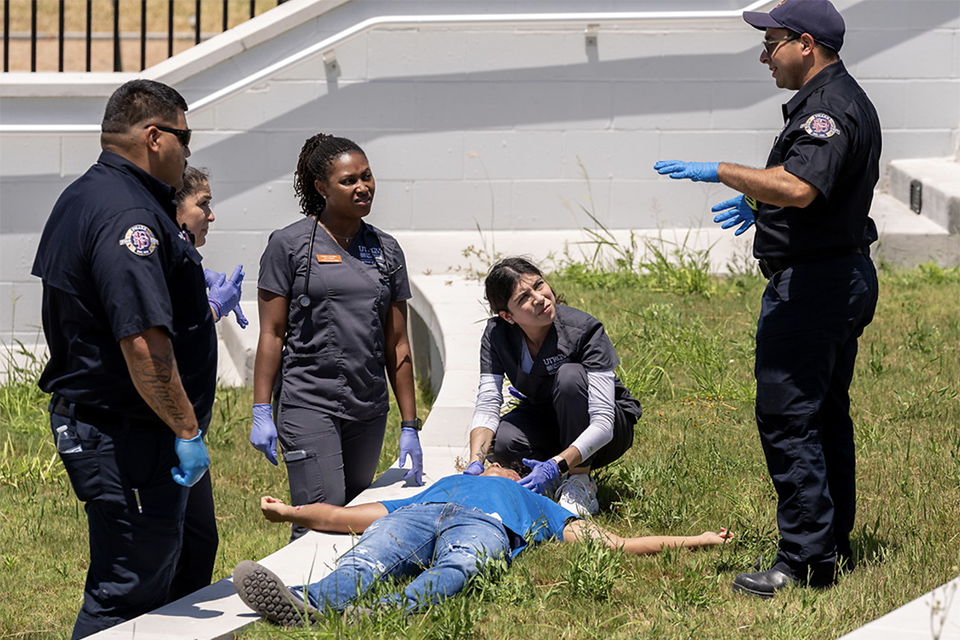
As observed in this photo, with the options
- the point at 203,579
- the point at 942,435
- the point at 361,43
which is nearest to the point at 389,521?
the point at 203,579

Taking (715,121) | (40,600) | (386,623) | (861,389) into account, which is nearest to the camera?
(386,623)

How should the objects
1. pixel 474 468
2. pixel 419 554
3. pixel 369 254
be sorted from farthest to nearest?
pixel 369 254, pixel 474 468, pixel 419 554

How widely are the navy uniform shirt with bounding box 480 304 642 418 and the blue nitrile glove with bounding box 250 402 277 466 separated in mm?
920

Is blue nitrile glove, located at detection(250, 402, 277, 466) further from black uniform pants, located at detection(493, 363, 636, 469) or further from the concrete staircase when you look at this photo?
the concrete staircase

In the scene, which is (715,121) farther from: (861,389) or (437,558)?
(437,558)

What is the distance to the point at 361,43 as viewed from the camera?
30.6 ft

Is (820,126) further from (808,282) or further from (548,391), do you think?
(548,391)

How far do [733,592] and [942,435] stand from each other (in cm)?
202

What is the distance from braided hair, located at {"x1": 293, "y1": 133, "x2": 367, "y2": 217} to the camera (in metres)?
5.10

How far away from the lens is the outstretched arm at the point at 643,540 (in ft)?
A: 14.4

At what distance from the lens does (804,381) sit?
3.85 metres

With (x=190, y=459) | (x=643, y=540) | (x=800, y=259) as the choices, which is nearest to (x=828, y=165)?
(x=800, y=259)

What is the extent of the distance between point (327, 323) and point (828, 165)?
222 centimetres

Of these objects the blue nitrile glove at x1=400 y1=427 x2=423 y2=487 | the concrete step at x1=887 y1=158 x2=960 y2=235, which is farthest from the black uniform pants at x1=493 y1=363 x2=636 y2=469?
the concrete step at x1=887 y1=158 x2=960 y2=235
